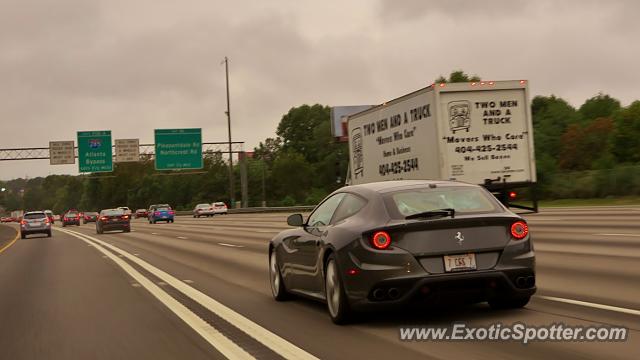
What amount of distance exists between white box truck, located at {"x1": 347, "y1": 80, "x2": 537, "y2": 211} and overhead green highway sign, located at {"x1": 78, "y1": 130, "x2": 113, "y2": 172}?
176 ft

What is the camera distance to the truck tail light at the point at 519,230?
7.80 metres

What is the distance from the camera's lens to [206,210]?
2943 inches

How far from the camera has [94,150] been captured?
70.4 metres

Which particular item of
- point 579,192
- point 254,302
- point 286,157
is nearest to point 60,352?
point 254,302

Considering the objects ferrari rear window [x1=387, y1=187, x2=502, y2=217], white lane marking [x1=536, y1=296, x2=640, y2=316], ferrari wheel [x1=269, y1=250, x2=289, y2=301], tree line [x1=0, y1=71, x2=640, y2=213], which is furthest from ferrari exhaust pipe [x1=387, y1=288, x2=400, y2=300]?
tree line [x1=0, y1=71, x2=640, y2=213]

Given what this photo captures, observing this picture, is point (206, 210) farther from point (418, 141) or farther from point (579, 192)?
point (418, 141)

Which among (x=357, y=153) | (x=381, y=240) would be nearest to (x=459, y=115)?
(x=357, y=153)

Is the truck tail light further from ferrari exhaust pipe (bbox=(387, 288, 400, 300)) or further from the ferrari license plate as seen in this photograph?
ferrari exhaust pipe (bbox=(387, 288, 400, 300))

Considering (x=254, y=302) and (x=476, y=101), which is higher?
(x=476, y=101)

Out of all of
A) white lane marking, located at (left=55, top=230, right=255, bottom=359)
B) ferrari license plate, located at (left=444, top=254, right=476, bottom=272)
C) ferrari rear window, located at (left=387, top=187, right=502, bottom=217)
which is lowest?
white lane marking, located at (left=55, top=230, right=255, bottom=359)

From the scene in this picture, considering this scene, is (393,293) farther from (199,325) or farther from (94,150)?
(94,150)

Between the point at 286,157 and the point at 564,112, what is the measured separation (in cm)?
4360

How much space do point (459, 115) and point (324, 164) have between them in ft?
354

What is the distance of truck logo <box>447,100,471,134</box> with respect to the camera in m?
19.7
